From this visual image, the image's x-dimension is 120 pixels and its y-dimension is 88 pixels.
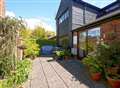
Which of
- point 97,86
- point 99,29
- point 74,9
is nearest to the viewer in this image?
point 97,86

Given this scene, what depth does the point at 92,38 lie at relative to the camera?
14.9m

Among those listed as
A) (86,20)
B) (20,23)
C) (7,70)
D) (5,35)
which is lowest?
(7,70)

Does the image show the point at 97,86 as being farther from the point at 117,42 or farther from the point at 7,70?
the point at 7,70

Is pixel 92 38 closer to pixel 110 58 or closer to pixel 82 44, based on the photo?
pixel 82 44

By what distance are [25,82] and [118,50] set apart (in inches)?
163

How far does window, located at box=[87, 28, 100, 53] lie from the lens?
13.7m

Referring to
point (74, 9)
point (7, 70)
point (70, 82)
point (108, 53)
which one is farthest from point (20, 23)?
point (74, 9)

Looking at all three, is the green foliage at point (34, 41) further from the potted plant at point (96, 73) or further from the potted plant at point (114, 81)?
the potted plant at point (114, 81)

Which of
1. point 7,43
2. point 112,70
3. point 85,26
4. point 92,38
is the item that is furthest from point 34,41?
point 112,70

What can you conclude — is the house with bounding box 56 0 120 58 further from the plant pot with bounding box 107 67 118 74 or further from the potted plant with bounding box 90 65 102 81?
the plant pot with bounding box 107 67 118 74

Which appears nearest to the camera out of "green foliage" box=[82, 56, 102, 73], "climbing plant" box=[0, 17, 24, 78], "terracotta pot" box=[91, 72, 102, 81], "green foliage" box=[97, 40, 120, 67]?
"green foliage" box=[97, 40, 120, 67]

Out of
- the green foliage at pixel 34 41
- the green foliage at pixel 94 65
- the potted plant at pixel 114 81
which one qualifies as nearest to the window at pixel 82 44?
the green foliage at pixel 34 41

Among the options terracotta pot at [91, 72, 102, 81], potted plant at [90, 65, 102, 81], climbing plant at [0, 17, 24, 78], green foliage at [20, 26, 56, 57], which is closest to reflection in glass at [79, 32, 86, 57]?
green foliage at [20, 26, 56, 57]

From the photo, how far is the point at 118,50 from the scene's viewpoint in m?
8.48
